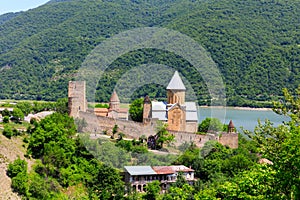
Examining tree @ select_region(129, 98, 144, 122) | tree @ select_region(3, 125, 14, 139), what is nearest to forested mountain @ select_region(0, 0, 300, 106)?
tree @ select_region(129, 98, 144, 122)

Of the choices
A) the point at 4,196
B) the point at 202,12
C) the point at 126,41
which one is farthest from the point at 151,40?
the point at 202,12

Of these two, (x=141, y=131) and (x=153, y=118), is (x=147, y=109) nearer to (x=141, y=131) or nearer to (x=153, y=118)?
(x=153, y=118)

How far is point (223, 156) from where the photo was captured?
1745cm

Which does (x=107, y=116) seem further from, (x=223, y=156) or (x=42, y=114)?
(x=223, y=156)

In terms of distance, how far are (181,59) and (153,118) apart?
2416cm

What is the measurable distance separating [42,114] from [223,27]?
36277mm

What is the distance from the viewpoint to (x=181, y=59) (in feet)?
139

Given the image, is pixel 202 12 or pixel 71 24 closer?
pixel 202 12

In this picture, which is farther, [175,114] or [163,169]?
[175,114]

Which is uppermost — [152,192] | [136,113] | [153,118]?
[136,113]

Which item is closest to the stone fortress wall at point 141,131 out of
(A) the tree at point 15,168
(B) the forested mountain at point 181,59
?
(A) the tree at point 15,168

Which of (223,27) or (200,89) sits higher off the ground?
(223,27)

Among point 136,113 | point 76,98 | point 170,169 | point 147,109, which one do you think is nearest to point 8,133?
point 76,98

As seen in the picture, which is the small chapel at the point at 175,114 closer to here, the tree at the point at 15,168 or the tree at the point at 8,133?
the tree at the point at 8,133
